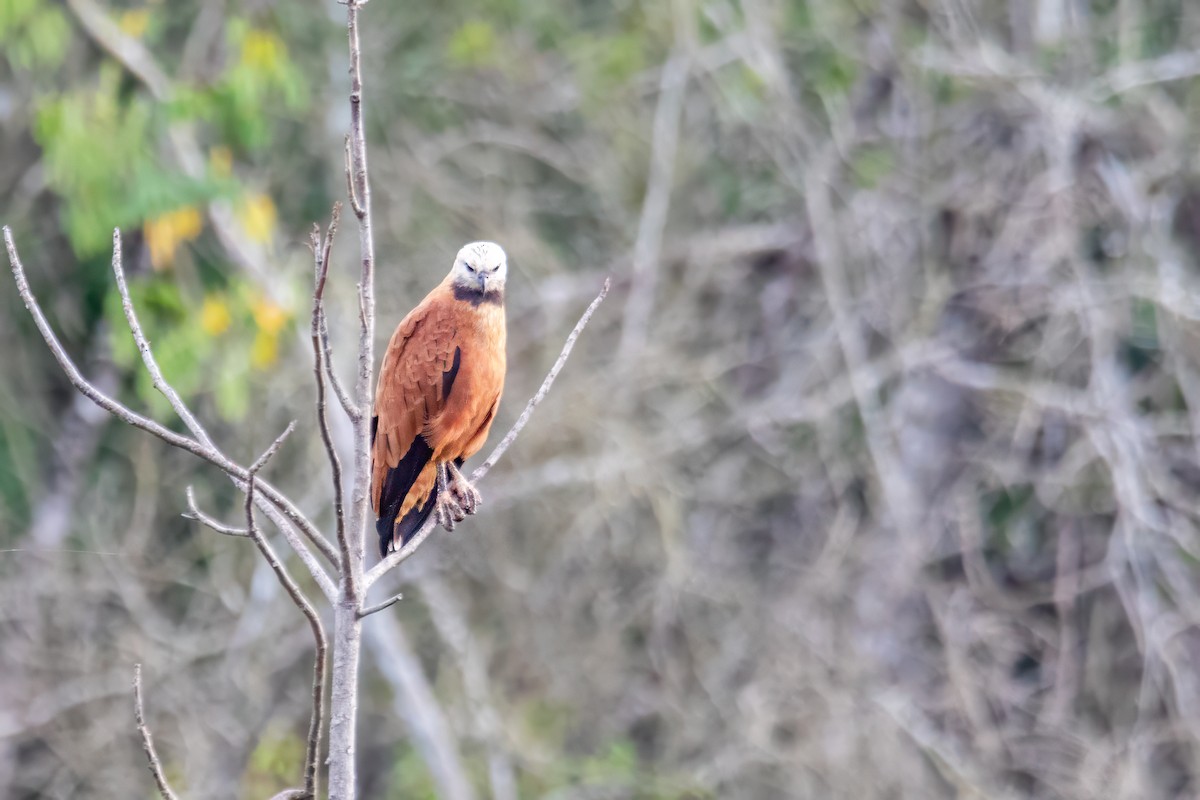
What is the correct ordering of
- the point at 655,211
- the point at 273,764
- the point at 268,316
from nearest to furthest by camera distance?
the point at 268,316, the point at 655,211, the point at 273,764

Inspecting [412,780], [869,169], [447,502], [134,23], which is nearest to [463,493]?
[447,502]

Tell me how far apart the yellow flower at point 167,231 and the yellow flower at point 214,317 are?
10.8 inches

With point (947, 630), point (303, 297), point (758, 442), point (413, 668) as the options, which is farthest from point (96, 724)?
point (947, 630)

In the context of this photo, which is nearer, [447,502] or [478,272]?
[447,502]

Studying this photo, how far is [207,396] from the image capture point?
855 cm

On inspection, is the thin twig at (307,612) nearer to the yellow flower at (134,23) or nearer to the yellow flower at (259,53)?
the yellow flower at (259,53)

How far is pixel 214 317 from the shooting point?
6941 millimetres

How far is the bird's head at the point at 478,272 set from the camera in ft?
13.3

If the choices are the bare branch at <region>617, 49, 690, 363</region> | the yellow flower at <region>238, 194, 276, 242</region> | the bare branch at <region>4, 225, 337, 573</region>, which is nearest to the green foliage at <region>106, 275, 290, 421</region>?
the yellow flower at <region>238, 194, 276, 242</region>

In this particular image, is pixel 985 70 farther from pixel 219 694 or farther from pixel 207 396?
pixel 219 694

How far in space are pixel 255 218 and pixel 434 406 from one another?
11.1ft

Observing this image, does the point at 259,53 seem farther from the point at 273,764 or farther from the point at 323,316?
the point at 323,316

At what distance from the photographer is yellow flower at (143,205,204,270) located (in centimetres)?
680

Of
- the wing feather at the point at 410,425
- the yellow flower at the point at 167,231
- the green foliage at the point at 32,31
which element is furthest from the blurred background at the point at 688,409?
the wing feather at the point at 410,425
